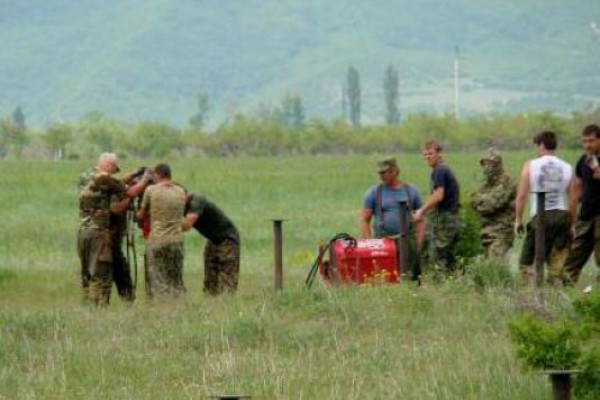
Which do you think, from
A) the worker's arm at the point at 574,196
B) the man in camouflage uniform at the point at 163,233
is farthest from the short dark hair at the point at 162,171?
the worker's arm at the point at 574,196

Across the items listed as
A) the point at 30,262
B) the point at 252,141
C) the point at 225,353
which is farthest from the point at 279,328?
the point at 252,141

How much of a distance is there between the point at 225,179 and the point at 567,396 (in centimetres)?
5476

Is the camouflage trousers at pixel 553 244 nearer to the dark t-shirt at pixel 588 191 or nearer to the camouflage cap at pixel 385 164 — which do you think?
the dark t-shirt at pixel 588 191

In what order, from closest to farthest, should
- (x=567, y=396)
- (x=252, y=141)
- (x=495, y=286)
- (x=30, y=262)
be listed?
(x=567, y=396) < (x=495, y=286) < (x=30, y=262) < (x=252, y=141)

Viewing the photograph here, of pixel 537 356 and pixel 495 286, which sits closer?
pixel 537 356

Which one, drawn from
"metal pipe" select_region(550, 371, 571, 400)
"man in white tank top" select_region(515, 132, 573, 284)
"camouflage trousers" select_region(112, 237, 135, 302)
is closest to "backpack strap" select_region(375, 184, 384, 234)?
"man in white tank top" select_region(515, 132, 573, 284)

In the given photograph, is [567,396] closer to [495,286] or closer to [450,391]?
[450,391]

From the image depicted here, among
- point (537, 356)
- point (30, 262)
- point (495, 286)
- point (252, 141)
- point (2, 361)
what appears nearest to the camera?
point (537, 356)

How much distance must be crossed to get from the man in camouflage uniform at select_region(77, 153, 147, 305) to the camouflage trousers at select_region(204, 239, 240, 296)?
1015mm

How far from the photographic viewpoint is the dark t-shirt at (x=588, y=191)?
1633cm

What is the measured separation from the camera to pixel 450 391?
11391 millimetres

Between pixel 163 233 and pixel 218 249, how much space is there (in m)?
0.92

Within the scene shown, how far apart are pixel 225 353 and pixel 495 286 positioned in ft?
11.8

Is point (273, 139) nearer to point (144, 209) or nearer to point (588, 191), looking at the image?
point (144, 209)
